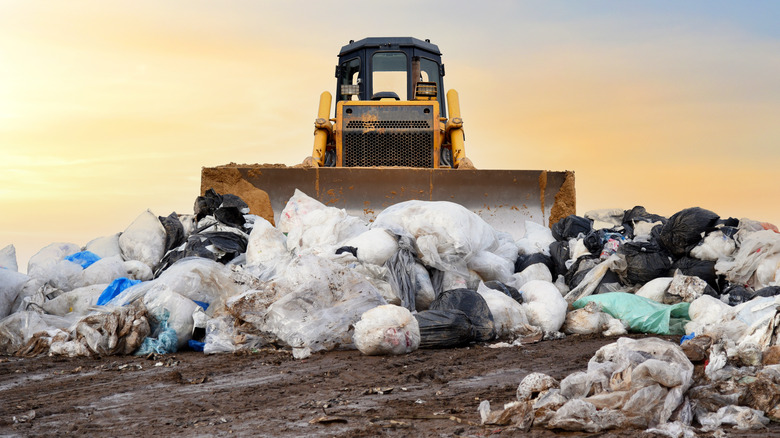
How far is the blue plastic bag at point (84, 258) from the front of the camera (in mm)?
6395

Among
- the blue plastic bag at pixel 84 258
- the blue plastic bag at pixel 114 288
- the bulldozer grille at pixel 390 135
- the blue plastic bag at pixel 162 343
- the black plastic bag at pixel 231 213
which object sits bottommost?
the blue plastic bag at pixel 162 343

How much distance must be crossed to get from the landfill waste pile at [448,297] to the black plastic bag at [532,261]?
0.02m

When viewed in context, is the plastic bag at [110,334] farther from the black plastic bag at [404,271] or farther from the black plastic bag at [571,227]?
the black plastic bag at [571,227]

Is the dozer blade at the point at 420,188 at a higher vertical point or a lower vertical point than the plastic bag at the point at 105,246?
higher

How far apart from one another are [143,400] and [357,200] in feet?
13.8

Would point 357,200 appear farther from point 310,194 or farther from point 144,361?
point 144,361

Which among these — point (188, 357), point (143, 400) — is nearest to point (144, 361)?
point (188, 357)

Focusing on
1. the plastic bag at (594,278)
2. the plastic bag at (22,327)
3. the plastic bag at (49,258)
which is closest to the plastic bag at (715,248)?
the plastic bag at (594,278)

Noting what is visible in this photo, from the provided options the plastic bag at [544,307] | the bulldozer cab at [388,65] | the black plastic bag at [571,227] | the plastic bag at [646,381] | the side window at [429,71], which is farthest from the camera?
the side window at [429,71]

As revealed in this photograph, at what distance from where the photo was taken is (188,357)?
15.1 ft

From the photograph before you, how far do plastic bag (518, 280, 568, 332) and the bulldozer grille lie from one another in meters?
3.36

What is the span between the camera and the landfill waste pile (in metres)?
2.89

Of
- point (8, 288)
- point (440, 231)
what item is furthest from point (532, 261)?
point (8, 288)

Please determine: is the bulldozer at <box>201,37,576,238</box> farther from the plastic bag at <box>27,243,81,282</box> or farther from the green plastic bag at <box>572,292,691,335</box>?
the green plastic bag at <box>572,292,691,335</box>
